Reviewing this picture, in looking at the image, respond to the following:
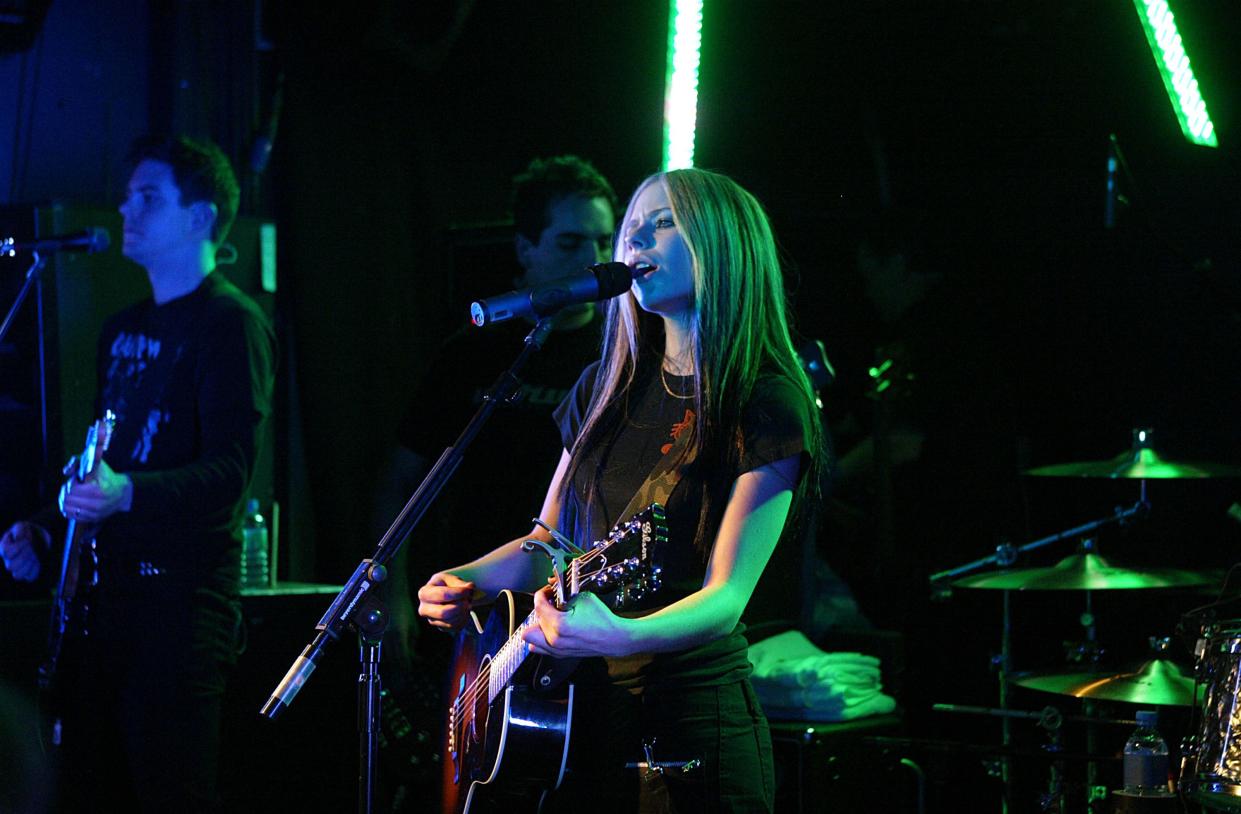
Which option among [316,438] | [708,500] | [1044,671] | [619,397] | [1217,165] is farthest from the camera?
[316,438]

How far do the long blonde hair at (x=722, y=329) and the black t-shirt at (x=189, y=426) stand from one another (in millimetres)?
1358

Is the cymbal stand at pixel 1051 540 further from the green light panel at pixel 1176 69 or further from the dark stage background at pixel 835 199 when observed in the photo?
the green light panel at pixel 1176 69

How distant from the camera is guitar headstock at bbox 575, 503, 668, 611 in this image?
2299mm

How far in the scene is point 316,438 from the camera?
5047mm

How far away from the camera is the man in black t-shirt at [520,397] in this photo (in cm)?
415

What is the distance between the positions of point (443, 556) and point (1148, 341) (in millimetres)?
2577

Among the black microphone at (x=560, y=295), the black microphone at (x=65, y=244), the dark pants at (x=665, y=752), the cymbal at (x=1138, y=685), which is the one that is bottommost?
the cymbal at (x=1138, y=685)

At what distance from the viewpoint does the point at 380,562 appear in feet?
8.78

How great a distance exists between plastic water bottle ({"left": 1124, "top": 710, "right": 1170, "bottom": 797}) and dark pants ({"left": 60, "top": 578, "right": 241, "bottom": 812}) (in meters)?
2.32

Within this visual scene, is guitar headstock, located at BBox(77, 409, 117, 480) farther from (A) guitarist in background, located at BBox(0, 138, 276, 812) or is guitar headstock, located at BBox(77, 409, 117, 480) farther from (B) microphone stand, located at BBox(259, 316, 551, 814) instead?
(B) microphone stand, located at BBox(259, 316, 551, 814)

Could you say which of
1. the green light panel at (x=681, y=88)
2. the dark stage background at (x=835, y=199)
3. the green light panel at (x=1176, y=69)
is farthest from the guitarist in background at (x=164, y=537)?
the green light panel at (x=1176, y=69)

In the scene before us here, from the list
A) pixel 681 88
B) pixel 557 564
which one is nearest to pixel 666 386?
pixel 557 564

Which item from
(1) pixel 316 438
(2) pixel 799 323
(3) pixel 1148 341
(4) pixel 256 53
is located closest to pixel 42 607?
(1) pixel 316 438

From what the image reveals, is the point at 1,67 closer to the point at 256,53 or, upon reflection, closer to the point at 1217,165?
the point at 256,53
